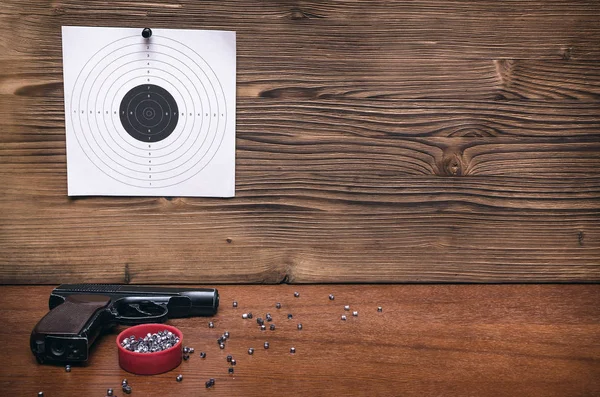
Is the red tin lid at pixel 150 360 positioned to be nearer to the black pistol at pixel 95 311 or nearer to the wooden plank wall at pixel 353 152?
the black pistol at pixel 95 311

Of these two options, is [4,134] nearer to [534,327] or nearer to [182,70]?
[182,70]

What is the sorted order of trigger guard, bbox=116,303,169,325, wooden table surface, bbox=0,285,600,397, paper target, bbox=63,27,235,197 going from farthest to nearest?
paper target, bbox=63,27,235,197
trigger guard, bbox=116,303,169,325
wooden table surface, bbox=0,285,600,397

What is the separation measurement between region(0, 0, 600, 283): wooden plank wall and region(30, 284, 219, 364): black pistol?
0.58 ft

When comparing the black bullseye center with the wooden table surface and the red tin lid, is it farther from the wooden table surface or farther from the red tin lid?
the red tin lid

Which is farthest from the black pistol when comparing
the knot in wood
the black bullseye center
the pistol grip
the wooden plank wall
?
the knot in wood

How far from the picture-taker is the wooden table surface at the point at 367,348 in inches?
28.2

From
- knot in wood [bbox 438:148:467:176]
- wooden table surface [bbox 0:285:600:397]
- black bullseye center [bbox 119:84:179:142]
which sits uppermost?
black bullseye center [bbox 119:84:179:142]

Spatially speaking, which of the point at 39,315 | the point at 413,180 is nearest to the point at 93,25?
the point at 39,315

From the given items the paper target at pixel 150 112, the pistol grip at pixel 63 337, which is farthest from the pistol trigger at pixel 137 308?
the paper target at pixel 150 112

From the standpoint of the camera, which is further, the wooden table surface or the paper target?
the paper target

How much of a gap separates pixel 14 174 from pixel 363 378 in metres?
0.78

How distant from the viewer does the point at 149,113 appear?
1.07 meters

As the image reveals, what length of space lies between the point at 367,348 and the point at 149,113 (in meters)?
0.62

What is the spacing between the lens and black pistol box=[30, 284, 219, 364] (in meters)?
0.75
